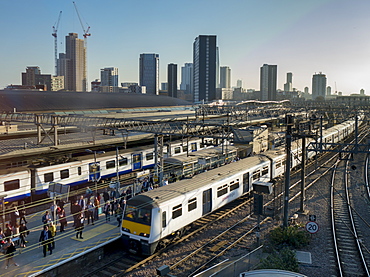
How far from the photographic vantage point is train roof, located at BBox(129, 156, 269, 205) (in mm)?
11844

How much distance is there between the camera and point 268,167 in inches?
778

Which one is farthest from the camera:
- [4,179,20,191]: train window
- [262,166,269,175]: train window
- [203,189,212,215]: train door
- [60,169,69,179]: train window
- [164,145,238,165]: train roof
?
[262,166,269,175]: train window

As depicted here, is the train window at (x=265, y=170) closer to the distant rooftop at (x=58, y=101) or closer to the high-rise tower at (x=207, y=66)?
the distant rooftop at (x=58, y=101)

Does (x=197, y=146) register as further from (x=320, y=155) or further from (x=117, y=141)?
(x=320, y=155)

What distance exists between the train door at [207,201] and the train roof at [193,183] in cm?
38

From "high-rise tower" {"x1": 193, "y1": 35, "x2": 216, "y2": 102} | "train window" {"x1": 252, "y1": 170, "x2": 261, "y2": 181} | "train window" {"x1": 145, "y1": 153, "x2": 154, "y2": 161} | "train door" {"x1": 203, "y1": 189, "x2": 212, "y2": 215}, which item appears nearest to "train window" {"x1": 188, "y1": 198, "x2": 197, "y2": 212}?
"train door" {"x1": 203, "y1": 189, "x2": 212, "y2": 215}

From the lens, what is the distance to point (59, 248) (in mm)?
11664

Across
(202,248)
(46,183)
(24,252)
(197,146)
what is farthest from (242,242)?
(197,146)

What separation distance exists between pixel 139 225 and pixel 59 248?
291cm

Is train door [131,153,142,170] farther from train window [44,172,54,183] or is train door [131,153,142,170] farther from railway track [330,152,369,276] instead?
railway track [330,152,369,276]

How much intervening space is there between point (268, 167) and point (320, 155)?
14.8m

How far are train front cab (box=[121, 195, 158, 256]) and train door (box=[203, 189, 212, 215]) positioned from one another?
3.12 meters

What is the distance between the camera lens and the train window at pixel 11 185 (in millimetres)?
16259

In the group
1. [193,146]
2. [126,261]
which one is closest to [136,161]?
[193,146]
